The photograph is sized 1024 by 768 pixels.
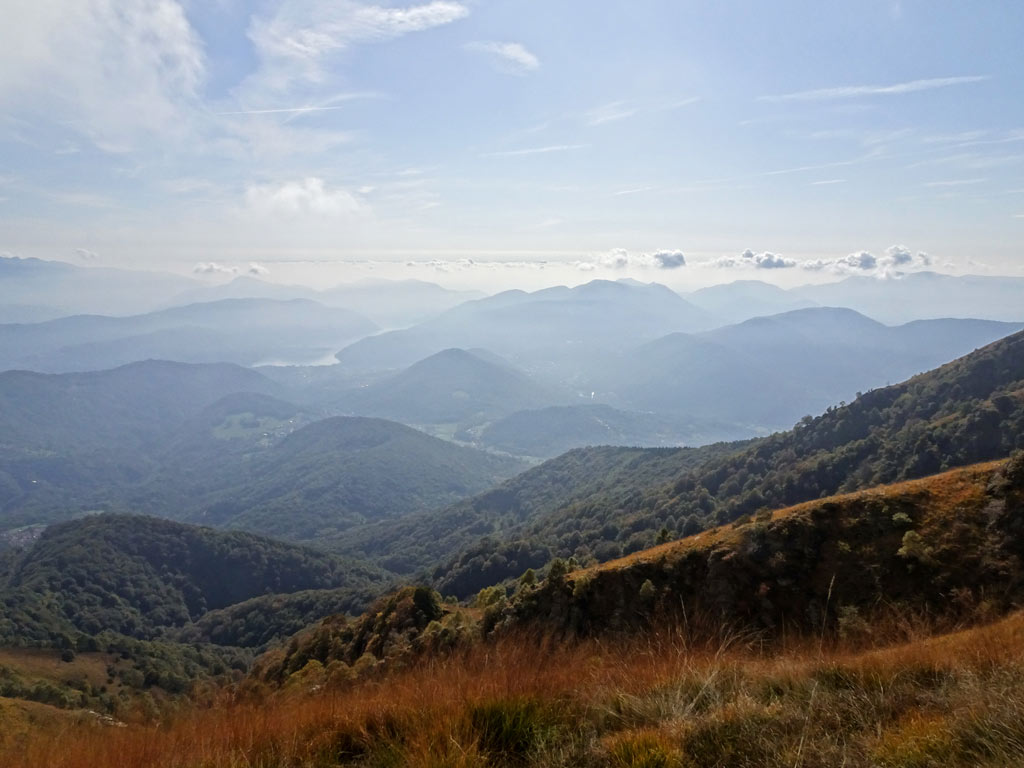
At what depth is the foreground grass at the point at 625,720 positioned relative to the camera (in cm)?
330

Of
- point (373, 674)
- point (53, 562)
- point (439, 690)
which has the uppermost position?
point (439, 690)

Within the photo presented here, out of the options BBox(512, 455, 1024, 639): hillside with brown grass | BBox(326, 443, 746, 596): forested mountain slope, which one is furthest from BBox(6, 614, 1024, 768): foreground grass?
BBox(326, 443, 746, 596): forested mountain slope

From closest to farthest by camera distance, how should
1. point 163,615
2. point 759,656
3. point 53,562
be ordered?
point 759,656, point 163,615, point 53,562

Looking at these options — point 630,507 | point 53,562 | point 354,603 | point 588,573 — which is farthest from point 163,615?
point 588,573

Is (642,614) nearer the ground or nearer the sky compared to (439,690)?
nearer the ground

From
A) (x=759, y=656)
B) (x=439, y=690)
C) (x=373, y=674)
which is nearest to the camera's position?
(x=439, y=690)

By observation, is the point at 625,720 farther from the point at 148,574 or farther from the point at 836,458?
the point at 148,574

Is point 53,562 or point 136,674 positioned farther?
point 53,562

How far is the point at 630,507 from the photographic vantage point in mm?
85812

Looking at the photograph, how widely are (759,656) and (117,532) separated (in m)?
158

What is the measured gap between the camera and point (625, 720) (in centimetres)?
397

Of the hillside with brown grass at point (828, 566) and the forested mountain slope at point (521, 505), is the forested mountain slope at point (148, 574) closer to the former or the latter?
the forested mountain slope at point (521, 505)

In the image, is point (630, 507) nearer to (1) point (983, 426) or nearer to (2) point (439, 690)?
(1) point (983, 426)

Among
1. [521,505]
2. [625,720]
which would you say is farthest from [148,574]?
[625,720]
